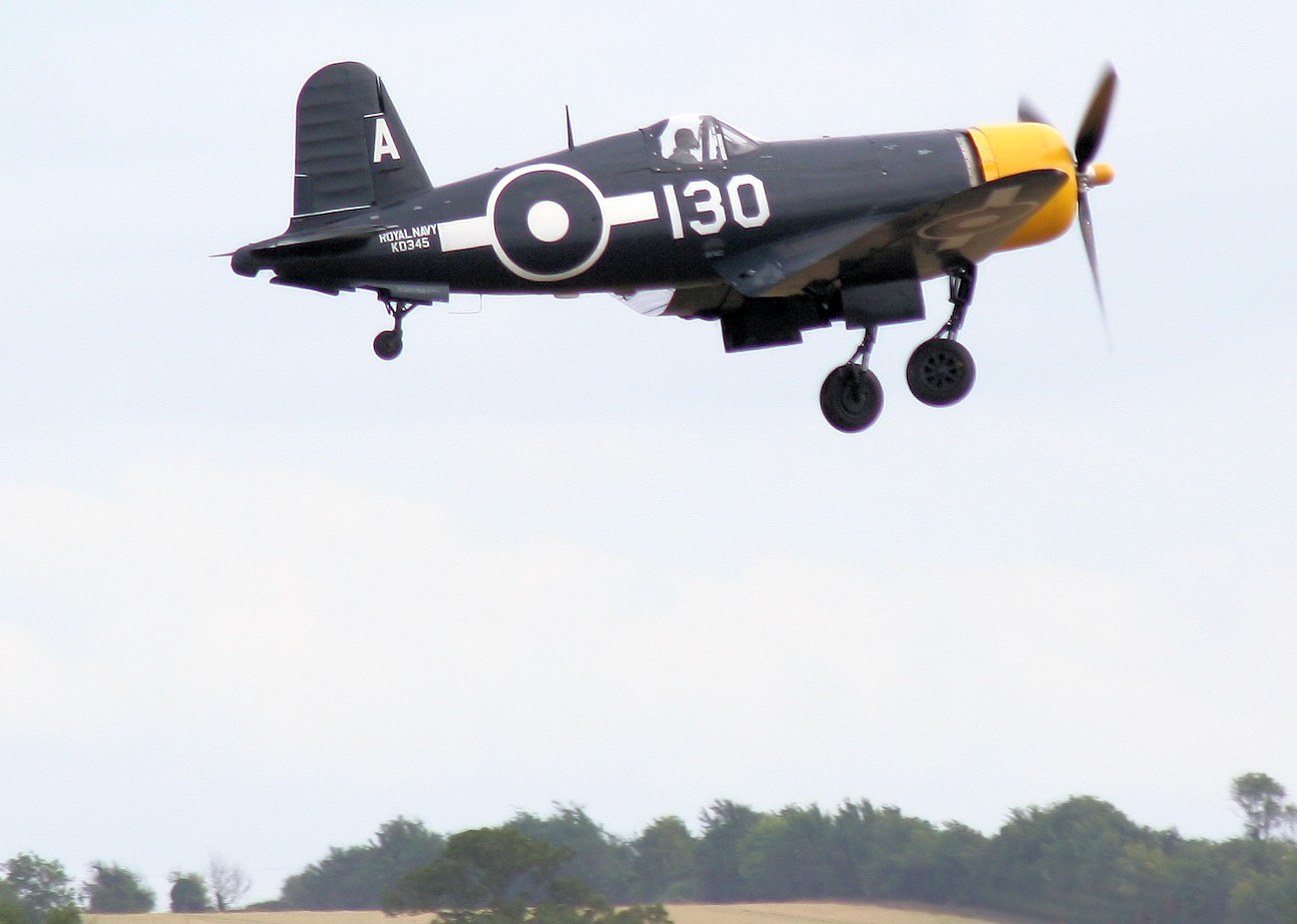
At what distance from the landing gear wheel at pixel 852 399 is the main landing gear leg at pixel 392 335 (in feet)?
12.3

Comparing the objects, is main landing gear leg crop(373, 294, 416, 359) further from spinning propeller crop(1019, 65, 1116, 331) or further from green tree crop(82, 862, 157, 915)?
green tree crop(82, 862, 157, 915)

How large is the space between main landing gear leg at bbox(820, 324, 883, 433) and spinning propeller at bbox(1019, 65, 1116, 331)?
7.04 ft

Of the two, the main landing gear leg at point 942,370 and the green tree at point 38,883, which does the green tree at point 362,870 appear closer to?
the green tree at point 38,883

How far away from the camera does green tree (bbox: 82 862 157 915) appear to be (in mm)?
34606

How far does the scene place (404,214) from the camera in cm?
1680

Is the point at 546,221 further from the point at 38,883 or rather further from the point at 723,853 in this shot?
the point at 38,883

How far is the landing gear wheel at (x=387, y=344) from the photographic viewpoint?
54.7 feet

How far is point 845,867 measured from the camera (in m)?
26.6

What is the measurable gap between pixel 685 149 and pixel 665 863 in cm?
1433

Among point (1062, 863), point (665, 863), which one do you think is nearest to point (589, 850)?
point (665, 863)

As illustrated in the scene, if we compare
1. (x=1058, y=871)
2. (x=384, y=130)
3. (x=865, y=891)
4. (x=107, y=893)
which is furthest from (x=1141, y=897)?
(x=107, y=893)

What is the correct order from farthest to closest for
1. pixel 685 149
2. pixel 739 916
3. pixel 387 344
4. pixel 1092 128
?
pixel 739 916
pixel 1092 128
pixel 685 149
pixel 387 344

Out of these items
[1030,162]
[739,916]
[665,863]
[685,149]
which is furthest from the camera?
[665,863]

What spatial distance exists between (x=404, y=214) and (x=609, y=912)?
36.1 ft
